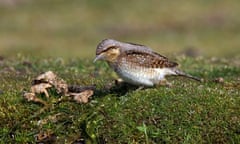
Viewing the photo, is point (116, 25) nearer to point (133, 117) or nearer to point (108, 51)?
point (108, 51)

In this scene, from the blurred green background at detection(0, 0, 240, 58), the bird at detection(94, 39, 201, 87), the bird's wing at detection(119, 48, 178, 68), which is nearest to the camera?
the bird at detection(94, 39, 201, 87)

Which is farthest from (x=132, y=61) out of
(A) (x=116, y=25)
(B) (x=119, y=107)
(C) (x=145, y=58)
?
(A) (x=116, y=25)

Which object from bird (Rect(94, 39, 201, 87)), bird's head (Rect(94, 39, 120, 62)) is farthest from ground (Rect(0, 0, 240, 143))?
bird's head (Rect(94, 39, 120, 62))

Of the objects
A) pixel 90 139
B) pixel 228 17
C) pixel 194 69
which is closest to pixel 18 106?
pixel 90 139

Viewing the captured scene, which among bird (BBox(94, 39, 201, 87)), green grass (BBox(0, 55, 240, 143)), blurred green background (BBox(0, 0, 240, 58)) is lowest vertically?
green grass (BBox(0, 55, 240, 143))

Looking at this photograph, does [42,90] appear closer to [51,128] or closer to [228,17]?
[51,128]

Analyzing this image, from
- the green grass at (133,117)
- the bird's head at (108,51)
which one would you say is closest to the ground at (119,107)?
the green grass at (133,117)

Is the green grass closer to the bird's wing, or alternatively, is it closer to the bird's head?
Result: the bird's wing
